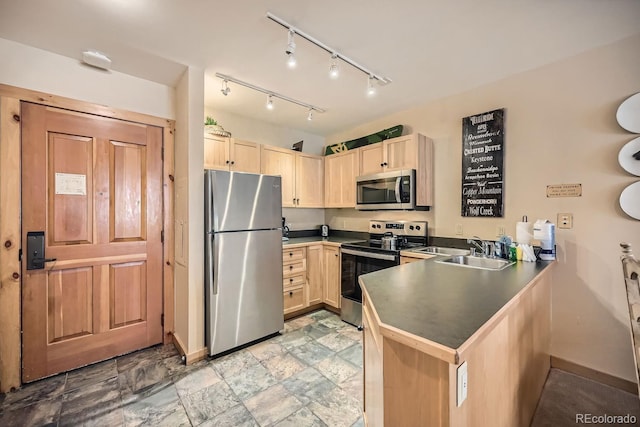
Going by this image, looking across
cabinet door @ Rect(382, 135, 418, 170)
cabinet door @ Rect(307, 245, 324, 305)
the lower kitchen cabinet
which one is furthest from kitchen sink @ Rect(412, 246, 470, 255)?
cabinet door @ Rect(307, 245, 324, 305)

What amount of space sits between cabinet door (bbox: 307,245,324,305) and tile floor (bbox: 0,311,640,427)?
955 millimetres

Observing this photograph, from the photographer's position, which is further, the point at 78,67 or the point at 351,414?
the point at 78,67

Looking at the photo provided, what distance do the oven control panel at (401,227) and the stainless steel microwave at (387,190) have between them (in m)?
0.30

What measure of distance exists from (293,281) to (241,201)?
123 cm

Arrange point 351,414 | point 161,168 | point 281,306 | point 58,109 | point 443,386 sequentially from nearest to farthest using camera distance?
1. point 443,386
2. point 351,414
3. point 58,109
4. point 161,168
5. point 281,306

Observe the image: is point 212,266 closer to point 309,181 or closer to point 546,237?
point 309,181

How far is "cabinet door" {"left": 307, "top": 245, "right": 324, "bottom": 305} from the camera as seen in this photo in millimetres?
3297

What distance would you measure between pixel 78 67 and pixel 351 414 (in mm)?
3328

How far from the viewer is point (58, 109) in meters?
2.06

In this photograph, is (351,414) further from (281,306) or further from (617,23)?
(617,23)

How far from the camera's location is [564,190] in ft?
6.94

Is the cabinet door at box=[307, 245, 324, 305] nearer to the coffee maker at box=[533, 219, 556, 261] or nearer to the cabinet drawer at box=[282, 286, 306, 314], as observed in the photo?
the cabinet drawer at box=[282, 286, 306, 314]

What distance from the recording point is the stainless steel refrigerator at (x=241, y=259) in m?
2.29

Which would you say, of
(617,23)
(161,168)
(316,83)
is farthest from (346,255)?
(617,23)
